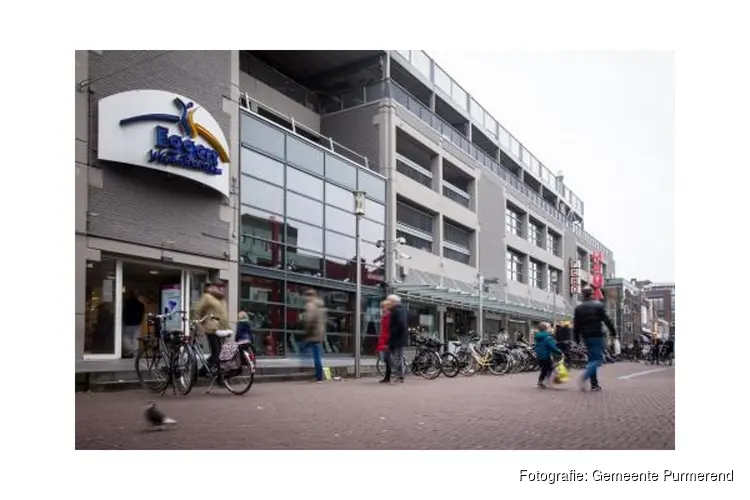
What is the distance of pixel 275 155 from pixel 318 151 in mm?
2308

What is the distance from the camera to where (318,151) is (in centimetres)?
2005

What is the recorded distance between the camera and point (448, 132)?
28.9 meters

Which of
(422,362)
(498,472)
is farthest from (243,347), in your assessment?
(422,362)

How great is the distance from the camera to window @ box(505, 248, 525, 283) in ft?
115

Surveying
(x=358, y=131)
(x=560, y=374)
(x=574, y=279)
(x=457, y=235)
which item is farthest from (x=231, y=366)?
(x=574, y=279)

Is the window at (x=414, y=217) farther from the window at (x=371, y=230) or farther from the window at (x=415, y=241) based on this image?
the window at (x=371, y=230)

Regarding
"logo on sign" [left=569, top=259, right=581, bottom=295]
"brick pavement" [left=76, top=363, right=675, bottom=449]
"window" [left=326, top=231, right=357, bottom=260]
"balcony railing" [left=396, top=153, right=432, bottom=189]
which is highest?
"balcony railing" [left=396, top=153, right=432, bottom=189]

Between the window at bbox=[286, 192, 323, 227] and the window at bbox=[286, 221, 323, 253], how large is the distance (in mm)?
195

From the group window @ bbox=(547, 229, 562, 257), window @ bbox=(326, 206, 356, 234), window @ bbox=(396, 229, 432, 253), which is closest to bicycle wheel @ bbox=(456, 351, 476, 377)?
window @ bbox=(326, 206, 356, 234)

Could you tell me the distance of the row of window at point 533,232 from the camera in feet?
118

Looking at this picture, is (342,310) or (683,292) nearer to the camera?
(683,292)

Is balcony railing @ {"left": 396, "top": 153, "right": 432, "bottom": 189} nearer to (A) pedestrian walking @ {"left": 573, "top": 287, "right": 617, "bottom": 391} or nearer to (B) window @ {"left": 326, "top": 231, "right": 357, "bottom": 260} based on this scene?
(B) window @ {"left": 326, "top": 231, "right": 357, "bottom": 260}

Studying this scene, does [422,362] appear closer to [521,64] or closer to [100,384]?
[100,384]

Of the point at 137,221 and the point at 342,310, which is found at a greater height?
the point at 137,221
